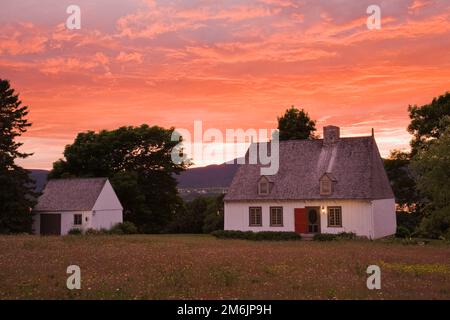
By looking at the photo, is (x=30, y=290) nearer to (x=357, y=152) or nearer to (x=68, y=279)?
(x=68, y=279)

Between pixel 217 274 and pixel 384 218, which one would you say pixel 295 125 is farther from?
pixel 217 274

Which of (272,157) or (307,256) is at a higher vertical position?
(272,157)

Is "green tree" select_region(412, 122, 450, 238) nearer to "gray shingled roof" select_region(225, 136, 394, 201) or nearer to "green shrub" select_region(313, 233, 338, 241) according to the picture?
"green shrub" select_region(313, 233, 338, 241)

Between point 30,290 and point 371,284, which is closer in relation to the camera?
point 30,290

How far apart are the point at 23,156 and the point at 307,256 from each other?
3757 cm

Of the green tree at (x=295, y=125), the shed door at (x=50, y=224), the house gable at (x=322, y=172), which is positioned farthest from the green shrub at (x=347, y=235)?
the shed door at (x=50, y=224)

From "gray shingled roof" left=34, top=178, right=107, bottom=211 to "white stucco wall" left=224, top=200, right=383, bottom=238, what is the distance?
1549cm

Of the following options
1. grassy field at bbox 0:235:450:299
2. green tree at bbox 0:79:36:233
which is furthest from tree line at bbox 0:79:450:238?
grassy field at bbox 0:235:450:299

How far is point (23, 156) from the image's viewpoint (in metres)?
54.6

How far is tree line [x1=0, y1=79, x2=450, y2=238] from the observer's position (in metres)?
33.2

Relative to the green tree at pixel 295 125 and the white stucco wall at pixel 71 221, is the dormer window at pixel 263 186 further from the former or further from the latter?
the white stucco wall at pixel 71 221

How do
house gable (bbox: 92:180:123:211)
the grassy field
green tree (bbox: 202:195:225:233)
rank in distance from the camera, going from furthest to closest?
1. house gable (bbox: 92:180:123:211)
2. green tree (bbox: 202:195:225:233)
3. the grassy field
